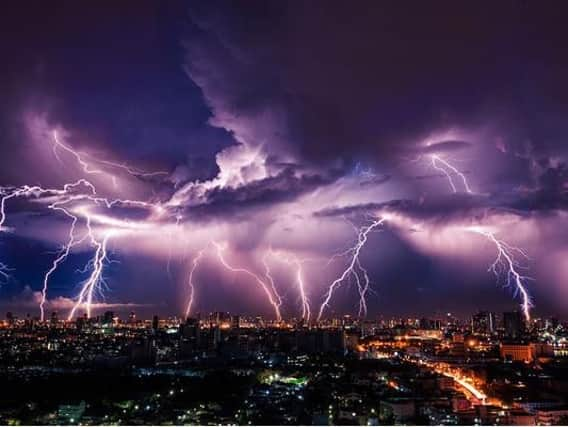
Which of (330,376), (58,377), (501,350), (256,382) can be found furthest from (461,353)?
(58,377)

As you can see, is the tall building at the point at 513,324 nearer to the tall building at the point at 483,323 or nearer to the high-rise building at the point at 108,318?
the tall building at the point at 483,323

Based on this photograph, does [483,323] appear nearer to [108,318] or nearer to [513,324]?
[513,324]

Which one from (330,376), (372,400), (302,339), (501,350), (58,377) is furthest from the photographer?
(302,339)

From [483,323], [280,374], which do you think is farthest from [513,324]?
[280,374]

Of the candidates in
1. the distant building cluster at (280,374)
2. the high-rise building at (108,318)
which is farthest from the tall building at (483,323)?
the high-rise building at (108,318)

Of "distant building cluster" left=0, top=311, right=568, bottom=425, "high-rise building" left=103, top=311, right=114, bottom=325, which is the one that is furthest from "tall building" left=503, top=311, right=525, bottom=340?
"high-rise building" left=103, top=311, right=114, bottom=325

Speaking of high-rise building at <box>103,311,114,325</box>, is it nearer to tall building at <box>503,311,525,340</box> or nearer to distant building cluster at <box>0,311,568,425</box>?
distant building cluster at <box>0,311,568,425</box>

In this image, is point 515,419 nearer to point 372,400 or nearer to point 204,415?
point 372,400
